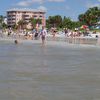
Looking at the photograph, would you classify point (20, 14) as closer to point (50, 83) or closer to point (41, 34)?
point (41, 34)

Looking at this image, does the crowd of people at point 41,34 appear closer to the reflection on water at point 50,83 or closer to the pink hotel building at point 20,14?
the reflection on water at point 50,83

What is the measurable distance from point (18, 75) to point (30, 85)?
146 centimetres

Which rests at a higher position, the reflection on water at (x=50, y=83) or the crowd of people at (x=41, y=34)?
the reflection on water at (x=50, y=83)

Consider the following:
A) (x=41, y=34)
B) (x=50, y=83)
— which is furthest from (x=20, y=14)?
(x=50, y=83)

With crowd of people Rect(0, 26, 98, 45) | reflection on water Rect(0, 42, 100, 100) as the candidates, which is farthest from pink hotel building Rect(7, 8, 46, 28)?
reflection on water Rect(0, 42, 100, 100)

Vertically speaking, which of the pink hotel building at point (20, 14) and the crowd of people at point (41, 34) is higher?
the pink hotel building at point (20, 14)

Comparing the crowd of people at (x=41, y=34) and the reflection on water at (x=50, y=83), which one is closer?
the reflection on water at (x=50, y=83)

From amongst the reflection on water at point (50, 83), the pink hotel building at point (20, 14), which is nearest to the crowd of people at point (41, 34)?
the reflection on water at point (50, 83)

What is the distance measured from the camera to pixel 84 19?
127m

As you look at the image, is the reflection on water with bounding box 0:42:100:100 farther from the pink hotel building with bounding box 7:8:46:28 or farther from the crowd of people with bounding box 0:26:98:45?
the pink hotel building with bounding box 7:8:46:28

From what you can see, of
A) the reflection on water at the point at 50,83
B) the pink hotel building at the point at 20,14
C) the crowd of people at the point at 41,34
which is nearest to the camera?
the reflection on water at the point at 50,83

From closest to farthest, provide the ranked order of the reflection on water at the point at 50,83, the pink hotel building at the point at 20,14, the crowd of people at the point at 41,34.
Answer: the reflection on water at the point at 50,83
the crowd of people at the point at 41,34
the pink hotel building at the point at 20,14

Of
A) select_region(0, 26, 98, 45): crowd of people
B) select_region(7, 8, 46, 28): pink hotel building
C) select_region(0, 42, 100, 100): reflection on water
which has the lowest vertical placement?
select_region(0, 26, 98, 45): crowd of people

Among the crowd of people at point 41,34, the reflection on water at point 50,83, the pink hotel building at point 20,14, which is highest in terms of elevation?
the pink hotel building at point 20,14
